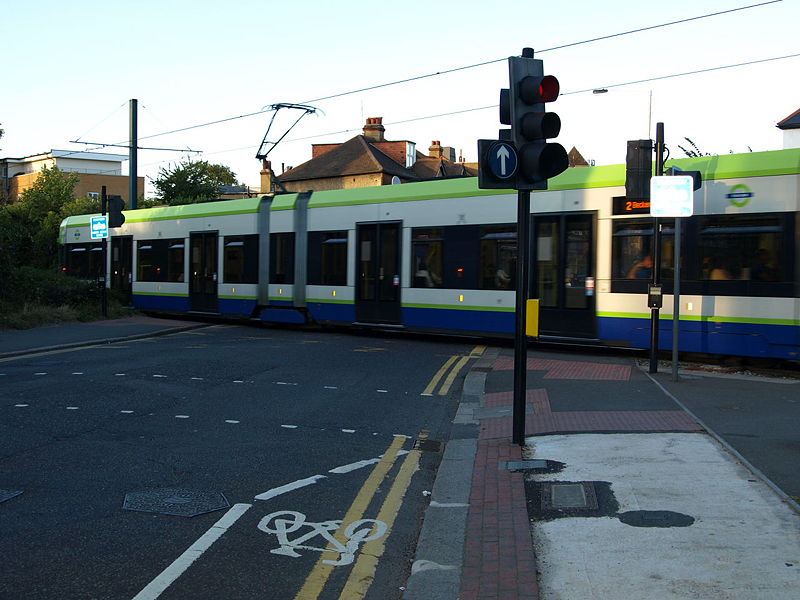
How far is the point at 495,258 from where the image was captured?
16.4 metres

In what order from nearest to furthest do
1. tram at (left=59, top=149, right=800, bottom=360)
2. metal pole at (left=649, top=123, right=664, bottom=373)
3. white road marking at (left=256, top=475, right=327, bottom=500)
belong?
white road marking at (left=256, top=475, right=327, bottom=500) < metal pole at (left=649, top=123, right=664, bottom=373) < tram at (left=59, top=149, right=800, bottom=360)

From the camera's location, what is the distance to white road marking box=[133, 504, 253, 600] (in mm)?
4375

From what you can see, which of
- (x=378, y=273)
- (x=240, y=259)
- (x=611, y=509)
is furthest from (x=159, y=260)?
(x=611, y=509)

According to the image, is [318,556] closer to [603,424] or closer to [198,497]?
[198,497]

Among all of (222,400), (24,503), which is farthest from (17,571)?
(222,400)

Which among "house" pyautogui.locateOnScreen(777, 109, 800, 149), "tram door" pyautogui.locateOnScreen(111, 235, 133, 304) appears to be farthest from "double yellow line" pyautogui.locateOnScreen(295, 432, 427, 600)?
"house" pyautogui.locateOnScreen(777, 109, 800, 149)

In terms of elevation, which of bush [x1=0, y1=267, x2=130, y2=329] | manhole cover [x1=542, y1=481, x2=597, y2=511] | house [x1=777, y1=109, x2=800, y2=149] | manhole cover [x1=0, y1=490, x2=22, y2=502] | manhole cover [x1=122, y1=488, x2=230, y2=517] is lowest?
manhole cover [x1=122, y1=488, x2=230, y2=517]

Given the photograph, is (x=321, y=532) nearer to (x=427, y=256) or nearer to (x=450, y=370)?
(x=450, y=370)

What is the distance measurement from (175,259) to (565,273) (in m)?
13.6

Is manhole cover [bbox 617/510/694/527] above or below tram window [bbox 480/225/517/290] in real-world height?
below

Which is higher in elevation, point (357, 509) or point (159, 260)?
point (159, 260)

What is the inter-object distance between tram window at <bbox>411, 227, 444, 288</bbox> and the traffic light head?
974 centimetres

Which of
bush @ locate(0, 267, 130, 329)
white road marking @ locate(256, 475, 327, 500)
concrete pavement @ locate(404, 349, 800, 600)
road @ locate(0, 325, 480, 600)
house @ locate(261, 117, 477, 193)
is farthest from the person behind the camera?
house @ locate(261, 117, 477, 193)

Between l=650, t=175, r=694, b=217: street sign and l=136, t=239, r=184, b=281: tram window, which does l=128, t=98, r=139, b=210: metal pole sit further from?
l=650, t=175, r=694, b=217: street sign
